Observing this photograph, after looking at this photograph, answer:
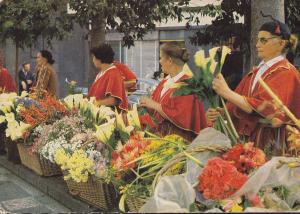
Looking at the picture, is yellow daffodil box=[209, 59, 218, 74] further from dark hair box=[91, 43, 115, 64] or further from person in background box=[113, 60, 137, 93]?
person in background box=[113, 60, 137, 93]

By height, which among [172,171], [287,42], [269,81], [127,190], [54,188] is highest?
[287,42]

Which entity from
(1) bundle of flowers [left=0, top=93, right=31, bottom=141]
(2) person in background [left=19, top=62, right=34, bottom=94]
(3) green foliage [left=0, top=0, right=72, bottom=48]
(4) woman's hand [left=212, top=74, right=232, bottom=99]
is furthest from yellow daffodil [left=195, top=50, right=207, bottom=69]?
(2) person in background [left=19, top=62, right=34, bottom=94]

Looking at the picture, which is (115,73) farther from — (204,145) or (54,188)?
(204,145)

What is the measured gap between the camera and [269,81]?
12.5 ft

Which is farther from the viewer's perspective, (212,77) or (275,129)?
(275,129)

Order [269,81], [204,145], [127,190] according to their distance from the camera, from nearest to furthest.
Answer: [204,145] < [127,190] < [269,81]

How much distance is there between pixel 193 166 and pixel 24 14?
8.20 meters

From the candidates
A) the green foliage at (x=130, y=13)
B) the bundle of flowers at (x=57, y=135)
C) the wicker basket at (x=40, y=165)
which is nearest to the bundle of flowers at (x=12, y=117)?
the wicker basket at (x=40, y=165)

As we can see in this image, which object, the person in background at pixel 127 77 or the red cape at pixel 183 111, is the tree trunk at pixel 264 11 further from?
the red cape at pixel 183 111

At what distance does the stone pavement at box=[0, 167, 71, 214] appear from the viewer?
527 cm

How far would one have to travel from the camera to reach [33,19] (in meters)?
10.2

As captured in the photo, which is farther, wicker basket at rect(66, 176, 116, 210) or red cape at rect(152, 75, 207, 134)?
red cape at rect(152, 75, 207, 134)

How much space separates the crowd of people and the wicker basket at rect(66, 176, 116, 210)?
2.31 feet

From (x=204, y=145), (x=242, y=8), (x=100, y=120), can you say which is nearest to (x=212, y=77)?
(x=204, y=145)
